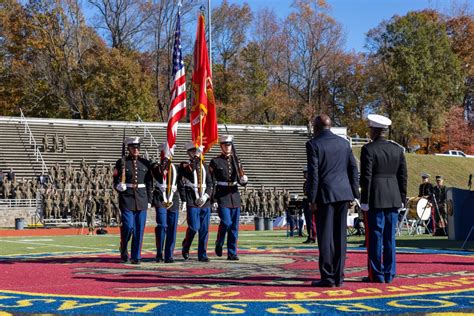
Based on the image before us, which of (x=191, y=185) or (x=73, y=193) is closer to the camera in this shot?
(x=191, y=185)

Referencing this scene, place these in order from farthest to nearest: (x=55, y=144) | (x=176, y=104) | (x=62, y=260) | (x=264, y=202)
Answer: (x=55, y=144), (x=264, y=202), (x=176, y=104), (x=62, y=260)

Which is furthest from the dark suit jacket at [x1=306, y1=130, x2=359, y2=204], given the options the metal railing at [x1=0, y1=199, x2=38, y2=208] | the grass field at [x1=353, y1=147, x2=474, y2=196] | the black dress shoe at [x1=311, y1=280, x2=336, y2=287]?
the grass field at [x1=353, y1=147, x2=474, y2=196]

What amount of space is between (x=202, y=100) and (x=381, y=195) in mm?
5323

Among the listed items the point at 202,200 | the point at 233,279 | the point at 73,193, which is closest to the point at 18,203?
the point at 73,193

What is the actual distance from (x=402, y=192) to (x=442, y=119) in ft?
188

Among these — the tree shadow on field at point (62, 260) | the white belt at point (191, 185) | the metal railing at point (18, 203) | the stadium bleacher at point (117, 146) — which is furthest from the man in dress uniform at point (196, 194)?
the stadium bleacher at point (117, 146)

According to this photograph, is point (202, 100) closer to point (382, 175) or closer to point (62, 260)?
point (62, 260)

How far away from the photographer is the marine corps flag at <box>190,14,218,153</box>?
1448cm

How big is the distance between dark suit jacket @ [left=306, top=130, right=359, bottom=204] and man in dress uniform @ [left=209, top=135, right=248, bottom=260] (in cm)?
392

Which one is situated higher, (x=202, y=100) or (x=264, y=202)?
(x=202, y=100)

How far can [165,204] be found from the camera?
1364 cm

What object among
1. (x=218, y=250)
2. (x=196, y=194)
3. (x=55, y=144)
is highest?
(x=55, y=144)

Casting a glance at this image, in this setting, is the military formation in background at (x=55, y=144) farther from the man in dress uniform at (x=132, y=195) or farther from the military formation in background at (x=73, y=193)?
the man in dress uniform at (x=132, y=195)

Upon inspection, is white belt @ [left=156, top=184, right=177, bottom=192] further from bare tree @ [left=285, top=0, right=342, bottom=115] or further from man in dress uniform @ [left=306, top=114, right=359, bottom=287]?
bare tree @ [left=285, top=0, right=342, bottom=115]
